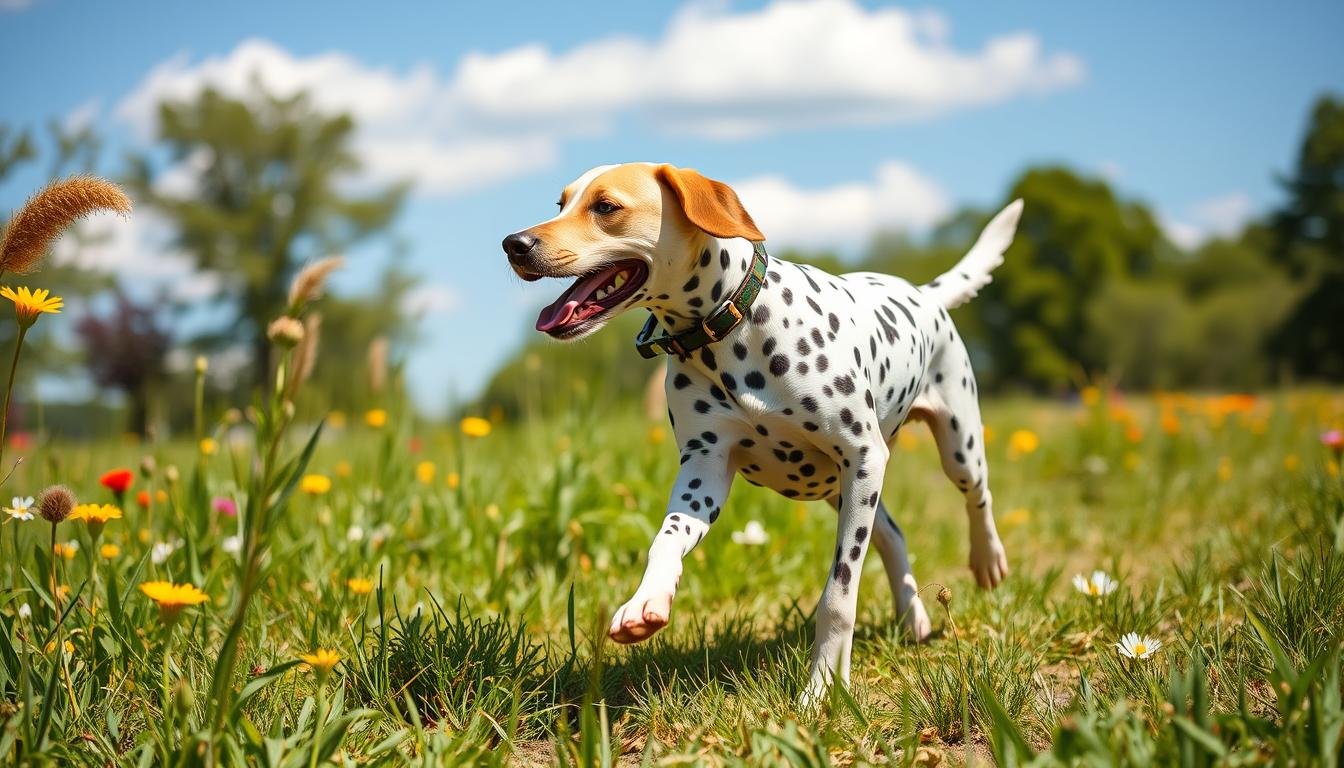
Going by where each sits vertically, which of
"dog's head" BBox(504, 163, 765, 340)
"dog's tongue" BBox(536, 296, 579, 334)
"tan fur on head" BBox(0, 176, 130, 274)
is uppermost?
"tan fur on head" BBox(0, 176, 130, 274)

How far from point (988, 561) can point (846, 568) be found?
4.38ft

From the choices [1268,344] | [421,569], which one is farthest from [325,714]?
[1268,344]

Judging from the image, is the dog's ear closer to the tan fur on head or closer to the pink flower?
the tan fur on head

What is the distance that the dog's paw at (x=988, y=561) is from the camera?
14.2 feet

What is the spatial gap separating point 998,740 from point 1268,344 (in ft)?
99.3

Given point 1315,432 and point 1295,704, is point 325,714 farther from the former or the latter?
point 1315,432

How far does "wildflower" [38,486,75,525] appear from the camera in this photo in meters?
2.99

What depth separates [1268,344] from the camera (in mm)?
28469

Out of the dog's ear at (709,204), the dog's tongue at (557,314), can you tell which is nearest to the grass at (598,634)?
the dog's tongue at (557,314)

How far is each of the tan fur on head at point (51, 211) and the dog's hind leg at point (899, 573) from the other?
2.68m

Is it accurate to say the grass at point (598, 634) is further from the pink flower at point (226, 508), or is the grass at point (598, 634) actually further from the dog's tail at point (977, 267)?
the dog's tail at point (977, 267)

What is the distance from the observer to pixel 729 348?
3.23 meters

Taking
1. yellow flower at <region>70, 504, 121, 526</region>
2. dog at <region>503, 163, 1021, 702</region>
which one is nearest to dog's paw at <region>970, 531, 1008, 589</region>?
dog at <region>503, 163, 1021, 702</region>

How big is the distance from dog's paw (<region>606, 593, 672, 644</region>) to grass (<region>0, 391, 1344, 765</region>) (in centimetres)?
16
